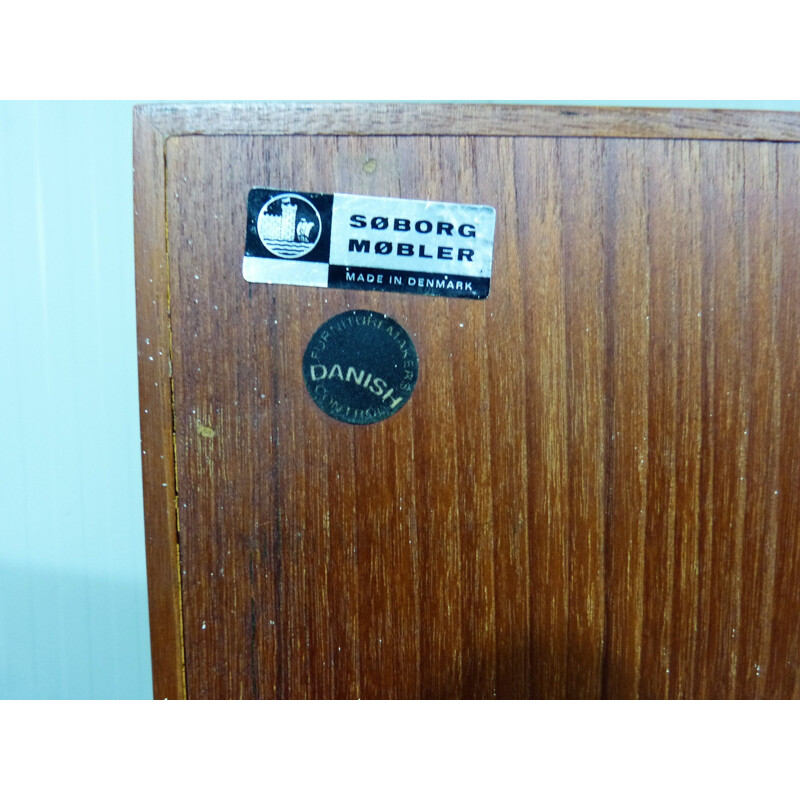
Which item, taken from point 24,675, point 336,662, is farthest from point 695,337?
point 24,675

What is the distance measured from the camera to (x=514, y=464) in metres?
0.38

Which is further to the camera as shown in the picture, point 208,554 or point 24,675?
point 24,675

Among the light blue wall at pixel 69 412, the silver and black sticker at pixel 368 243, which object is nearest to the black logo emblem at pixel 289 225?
the silver and black sticker at pixel 368 243

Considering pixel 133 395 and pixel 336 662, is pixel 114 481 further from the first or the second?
pixel 336 662

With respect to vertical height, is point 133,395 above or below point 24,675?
above

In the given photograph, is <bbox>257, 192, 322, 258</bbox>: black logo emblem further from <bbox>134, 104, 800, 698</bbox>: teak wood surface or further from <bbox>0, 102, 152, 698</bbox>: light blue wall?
<bbox>0, 102, 152, 698</bbox>: light blue wall

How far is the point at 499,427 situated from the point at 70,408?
41 centimetres

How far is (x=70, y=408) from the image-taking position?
46 cm

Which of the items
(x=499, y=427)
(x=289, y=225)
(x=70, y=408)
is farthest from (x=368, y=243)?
(x=70, y=408)

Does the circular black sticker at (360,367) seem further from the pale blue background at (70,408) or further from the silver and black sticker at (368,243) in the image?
the pale blue background at (70,408)

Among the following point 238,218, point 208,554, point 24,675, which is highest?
point 238,218

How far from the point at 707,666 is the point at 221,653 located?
404mm

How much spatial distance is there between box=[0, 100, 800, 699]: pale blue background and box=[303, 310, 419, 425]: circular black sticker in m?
0.22

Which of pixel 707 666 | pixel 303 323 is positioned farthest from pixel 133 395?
pixel 707 666
